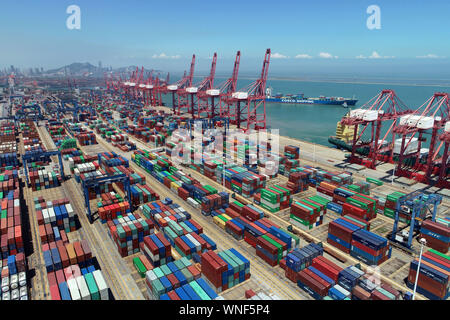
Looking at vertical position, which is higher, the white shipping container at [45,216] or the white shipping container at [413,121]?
the white shipping container at [413,121]

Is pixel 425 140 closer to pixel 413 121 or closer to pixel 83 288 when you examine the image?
pixel 413 121

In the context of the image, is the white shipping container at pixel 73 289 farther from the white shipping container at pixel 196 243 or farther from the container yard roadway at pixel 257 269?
the container yard roadway at pixel 257 269

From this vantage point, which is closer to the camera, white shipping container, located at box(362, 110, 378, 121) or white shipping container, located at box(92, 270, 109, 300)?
white shipping container, located at box(92, 270, 109, 300)

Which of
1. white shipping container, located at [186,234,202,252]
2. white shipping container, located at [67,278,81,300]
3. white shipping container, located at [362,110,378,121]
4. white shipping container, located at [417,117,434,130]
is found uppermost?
white shipping container, located at [362,110,378,121]

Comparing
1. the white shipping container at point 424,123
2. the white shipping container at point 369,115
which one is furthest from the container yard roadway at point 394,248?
the white shipping container at point 369,115
